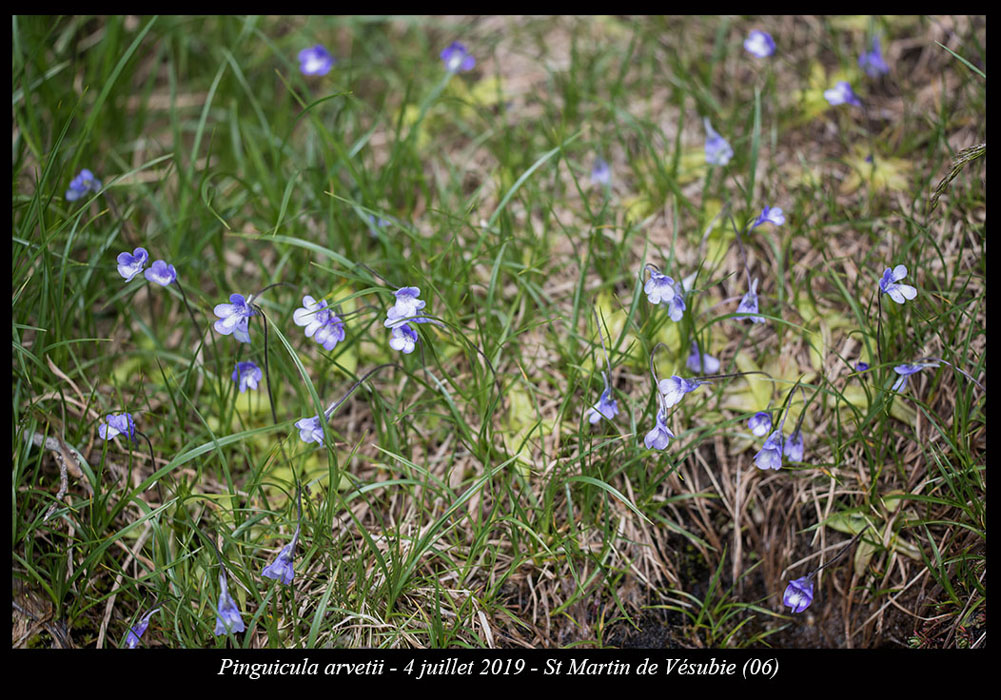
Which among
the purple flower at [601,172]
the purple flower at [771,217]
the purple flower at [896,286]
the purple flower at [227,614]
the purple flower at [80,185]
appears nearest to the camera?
the purple flower at [227,614]

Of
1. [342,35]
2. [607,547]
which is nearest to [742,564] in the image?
[607,547]

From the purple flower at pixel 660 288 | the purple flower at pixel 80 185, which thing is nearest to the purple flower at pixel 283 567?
the purple flower at pixel 660 288

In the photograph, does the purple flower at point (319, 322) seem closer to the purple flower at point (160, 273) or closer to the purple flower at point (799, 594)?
the purple flower at point (160, 273)

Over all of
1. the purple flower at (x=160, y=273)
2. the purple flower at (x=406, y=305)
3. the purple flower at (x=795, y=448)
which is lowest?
the purple flower at (x=795, y=448)

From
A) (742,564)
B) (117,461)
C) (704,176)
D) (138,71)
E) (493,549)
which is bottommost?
(742,564)

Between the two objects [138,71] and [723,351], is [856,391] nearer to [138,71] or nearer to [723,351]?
[723,351]

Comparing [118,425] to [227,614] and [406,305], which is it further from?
[406,305]
